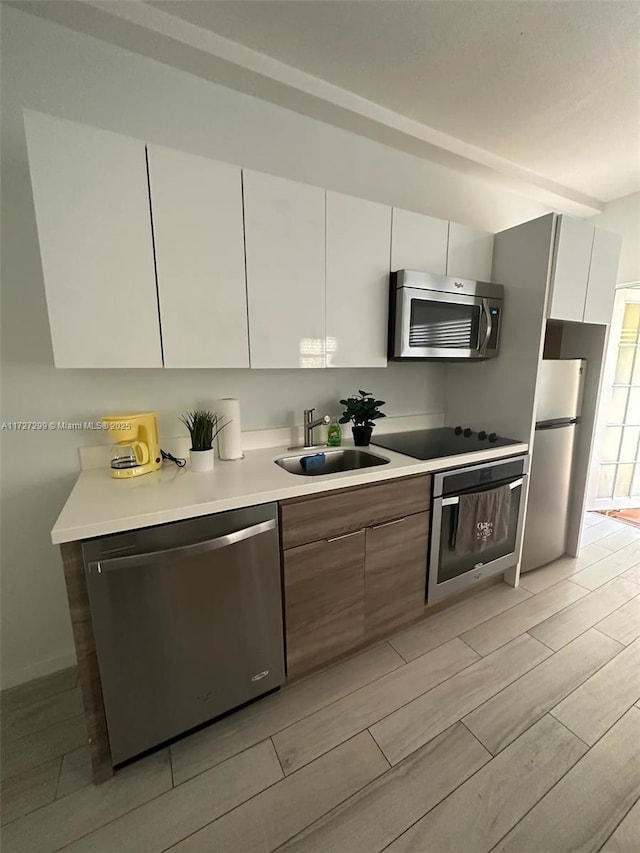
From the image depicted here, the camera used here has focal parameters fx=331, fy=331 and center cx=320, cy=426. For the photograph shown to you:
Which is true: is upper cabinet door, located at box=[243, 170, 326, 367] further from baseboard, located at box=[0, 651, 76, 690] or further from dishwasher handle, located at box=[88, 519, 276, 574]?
baseboard, located at box=[0, 651, 76, 690]

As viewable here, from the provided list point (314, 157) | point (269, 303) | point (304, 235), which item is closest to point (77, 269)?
point (269, 303)

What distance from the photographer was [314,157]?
5.95 feet

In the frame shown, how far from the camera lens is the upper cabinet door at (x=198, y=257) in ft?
4.09

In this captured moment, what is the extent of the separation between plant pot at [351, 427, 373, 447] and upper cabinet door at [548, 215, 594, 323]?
1225 millimetres

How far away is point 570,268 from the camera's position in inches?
74.5

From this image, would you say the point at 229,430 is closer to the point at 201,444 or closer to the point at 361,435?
the point at 201,444

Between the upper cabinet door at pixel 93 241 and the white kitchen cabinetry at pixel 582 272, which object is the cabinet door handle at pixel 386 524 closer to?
the upper cabinet door at pixel 93 241

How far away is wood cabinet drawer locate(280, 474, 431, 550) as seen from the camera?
4.30ft

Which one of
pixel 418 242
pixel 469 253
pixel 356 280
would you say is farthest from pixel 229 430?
pixel 469 253

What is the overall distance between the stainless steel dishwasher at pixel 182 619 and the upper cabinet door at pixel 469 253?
1742 millimetres

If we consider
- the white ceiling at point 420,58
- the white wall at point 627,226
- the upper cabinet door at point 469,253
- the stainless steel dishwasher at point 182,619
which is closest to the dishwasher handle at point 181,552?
the stainless steel dishwasher at point 182,619

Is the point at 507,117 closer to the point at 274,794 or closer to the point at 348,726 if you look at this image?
the point at 348,726

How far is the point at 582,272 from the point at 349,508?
6.44 ft

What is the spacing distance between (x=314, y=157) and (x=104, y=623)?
232 cm
